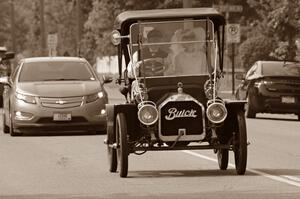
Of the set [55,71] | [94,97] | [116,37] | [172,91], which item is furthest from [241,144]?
[55,71]

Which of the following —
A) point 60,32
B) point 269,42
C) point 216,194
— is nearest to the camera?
point 216,194

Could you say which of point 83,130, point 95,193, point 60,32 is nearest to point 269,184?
point 95,193

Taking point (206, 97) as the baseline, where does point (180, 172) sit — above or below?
below

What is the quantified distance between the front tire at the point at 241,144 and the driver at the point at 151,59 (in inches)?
55.0

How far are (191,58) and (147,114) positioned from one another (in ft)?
5.16

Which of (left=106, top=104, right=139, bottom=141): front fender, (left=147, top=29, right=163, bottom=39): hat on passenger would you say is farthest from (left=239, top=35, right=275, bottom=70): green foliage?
(left=106, top=104, right=139, bottom=141): front fender

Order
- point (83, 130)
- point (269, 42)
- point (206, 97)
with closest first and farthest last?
point (206, 97) < point (83, 130) < point (269, 42)

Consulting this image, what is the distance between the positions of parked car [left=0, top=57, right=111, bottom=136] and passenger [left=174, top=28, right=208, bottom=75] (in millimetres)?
6756

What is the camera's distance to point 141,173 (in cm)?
1620

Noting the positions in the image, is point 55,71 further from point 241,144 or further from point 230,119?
point 241,144

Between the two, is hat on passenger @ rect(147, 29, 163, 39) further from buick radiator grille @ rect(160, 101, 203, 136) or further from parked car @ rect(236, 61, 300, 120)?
parked car @ rect(236, 61, 300, 120)

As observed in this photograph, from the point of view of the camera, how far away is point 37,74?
24484 millimetres

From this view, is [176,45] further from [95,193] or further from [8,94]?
[8,94]

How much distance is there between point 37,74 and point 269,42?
38.1 meters
